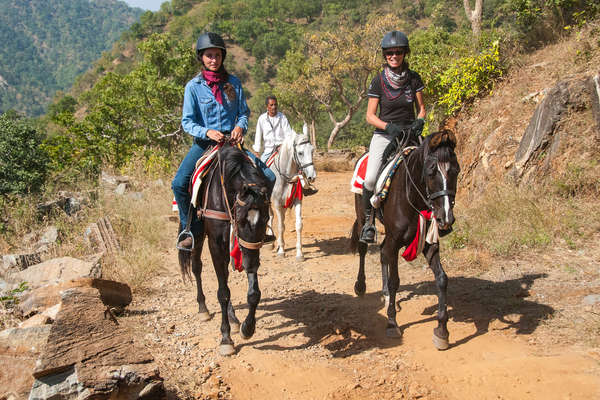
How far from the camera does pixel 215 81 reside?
17.3 ft

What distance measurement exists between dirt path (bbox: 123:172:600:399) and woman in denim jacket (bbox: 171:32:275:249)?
5.18ft

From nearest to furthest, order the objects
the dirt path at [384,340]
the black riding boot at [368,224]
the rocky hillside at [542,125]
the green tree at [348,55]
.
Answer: the dirt path at [384,340], the black riding boot at [368,224], the rocky hillside at [542,125], the green tree at [348,55]

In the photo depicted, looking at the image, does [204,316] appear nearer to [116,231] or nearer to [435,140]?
[435,140]

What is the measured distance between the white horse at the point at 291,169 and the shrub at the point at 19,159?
5.79m

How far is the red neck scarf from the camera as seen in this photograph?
524 centimetres

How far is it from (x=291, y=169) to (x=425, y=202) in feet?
15.4

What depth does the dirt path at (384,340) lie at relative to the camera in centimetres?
404

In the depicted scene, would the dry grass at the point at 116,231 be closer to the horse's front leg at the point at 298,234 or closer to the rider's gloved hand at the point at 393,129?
the horse's front leg at the point at 298,234

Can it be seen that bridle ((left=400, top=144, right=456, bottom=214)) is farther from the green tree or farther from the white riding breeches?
the green tree

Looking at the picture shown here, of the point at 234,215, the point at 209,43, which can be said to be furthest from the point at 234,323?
the point at 209,43

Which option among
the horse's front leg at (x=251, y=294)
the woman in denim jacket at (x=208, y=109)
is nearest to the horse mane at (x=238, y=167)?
the woman in denim jacket at (x=208, y=109)

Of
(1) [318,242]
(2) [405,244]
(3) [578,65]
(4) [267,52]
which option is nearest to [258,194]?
(2) [405,244]

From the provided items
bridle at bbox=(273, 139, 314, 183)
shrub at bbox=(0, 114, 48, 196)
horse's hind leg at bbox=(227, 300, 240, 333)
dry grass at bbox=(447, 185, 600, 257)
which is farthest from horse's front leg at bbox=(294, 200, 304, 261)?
shrub at bbox=(0, 114, 48, 196)

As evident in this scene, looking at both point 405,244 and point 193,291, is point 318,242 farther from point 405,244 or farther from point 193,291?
point 405,244
